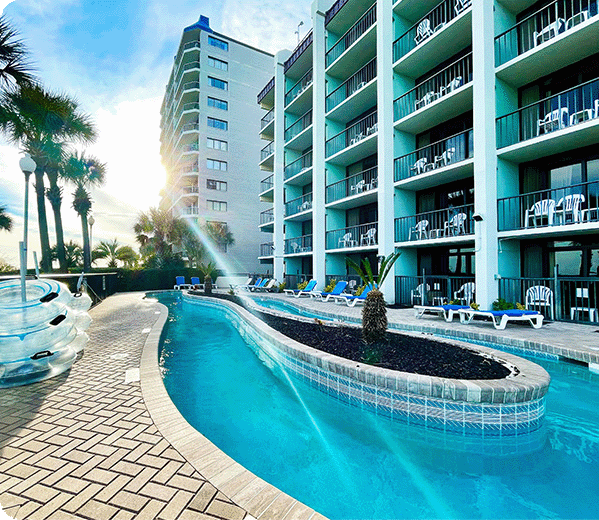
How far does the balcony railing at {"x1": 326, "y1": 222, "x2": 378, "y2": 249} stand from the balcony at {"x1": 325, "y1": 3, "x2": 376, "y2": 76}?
898 centimetres

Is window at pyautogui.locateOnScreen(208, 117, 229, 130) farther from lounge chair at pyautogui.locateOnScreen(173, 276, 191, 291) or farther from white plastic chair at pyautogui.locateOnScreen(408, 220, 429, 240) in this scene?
white plastic chair at pyautogui.locateOnScreen(408, 220, 429, 240)

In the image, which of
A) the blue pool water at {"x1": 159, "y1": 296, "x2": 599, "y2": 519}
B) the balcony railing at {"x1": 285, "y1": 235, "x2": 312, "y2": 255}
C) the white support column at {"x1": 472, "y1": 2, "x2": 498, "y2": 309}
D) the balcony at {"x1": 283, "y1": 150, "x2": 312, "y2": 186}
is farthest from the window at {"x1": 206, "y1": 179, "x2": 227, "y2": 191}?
the blue pool water at {"x1": 159, "y1": 296, "x2": 599, "y2": 519}

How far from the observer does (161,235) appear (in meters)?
26.9

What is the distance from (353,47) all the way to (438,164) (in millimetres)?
8313

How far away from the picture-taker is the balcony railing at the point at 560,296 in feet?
29.0

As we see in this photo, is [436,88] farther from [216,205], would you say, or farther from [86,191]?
[216,205]

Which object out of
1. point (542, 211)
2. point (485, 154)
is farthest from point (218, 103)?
point (542, 211)

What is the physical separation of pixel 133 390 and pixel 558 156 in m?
13.1

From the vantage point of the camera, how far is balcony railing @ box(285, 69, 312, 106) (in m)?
21.5

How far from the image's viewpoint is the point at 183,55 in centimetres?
3192

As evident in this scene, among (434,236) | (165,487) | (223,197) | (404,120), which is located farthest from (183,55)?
(165,487)

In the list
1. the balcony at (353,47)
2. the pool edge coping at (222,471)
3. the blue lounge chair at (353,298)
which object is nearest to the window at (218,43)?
the balcony at (353,47)

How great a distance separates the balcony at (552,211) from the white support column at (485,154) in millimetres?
580

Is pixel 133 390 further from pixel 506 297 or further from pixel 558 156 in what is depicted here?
pixel 558 156
